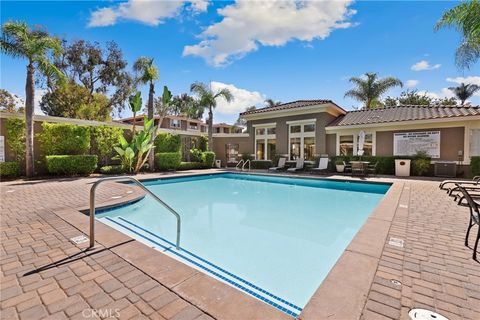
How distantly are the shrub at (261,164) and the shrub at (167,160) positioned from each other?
6.20 m

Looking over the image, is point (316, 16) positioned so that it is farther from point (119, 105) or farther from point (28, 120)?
point (119, 105)

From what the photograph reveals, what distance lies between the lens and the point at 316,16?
10727 mm

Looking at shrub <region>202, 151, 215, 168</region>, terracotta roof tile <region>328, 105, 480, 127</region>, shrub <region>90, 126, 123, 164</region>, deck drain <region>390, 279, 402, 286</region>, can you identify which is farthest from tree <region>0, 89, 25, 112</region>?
deck drain <region>390, 279, 402, 286</region>

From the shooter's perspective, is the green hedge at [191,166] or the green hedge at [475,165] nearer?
the green hedge at [475,165]

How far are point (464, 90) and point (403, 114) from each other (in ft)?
89.8

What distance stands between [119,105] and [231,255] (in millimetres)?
29399

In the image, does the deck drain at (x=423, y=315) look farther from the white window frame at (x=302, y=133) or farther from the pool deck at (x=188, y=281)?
the white window frame at (x=302, y=133)

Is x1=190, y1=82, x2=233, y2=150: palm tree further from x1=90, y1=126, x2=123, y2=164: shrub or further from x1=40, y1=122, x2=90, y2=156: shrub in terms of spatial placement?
x1=40, y1=122, x2=90, y2=156: shrub

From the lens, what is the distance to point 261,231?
18.0ft

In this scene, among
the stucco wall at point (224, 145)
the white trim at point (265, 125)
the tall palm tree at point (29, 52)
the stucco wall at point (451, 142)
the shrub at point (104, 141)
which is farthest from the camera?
the stucco wall at point (224, 145)

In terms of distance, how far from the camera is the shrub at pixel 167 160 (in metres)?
16.0

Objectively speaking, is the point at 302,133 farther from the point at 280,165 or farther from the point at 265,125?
the point at 265,125

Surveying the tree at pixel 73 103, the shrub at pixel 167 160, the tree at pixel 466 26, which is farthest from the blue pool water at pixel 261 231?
the tree at pixel 73 103

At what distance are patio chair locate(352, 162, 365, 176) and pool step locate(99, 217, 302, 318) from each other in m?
11.8
